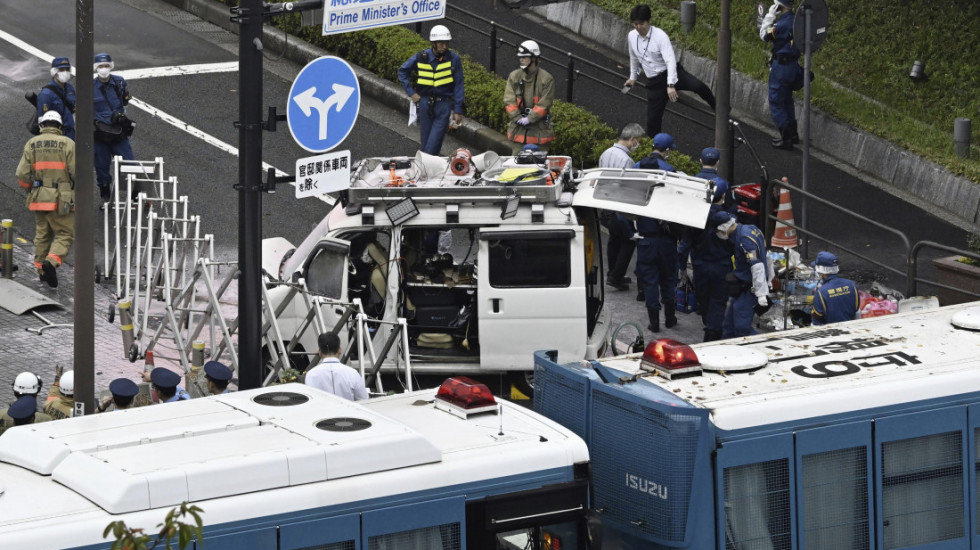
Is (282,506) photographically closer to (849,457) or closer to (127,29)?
(849,457)

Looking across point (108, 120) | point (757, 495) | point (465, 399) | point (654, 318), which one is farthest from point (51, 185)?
point (757, 495)

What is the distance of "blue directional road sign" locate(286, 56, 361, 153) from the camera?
998cm

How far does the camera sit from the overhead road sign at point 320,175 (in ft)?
33.4

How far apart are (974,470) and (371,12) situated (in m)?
5.20

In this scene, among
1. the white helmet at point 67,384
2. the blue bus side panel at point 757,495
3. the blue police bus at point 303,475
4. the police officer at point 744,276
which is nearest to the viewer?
the blue police bus at point 303,475

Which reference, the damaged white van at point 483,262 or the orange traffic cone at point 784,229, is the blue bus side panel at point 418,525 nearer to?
the damaged white van at point 483,262

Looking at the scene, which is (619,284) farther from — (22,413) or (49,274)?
(22,413)

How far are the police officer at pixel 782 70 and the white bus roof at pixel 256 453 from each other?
1304cm

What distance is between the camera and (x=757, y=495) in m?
8.03

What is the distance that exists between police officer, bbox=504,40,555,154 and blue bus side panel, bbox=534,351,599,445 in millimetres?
8962

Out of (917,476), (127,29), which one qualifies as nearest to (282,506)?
(917,476)

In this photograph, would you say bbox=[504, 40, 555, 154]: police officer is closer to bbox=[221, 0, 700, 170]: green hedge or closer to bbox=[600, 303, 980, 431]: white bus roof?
bbox=[221, 0, 700, 170]: green hedge

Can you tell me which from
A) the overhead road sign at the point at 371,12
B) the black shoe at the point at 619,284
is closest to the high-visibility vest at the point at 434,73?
the black shoe at the point at 619,284

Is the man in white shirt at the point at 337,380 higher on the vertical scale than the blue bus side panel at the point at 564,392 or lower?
lower
